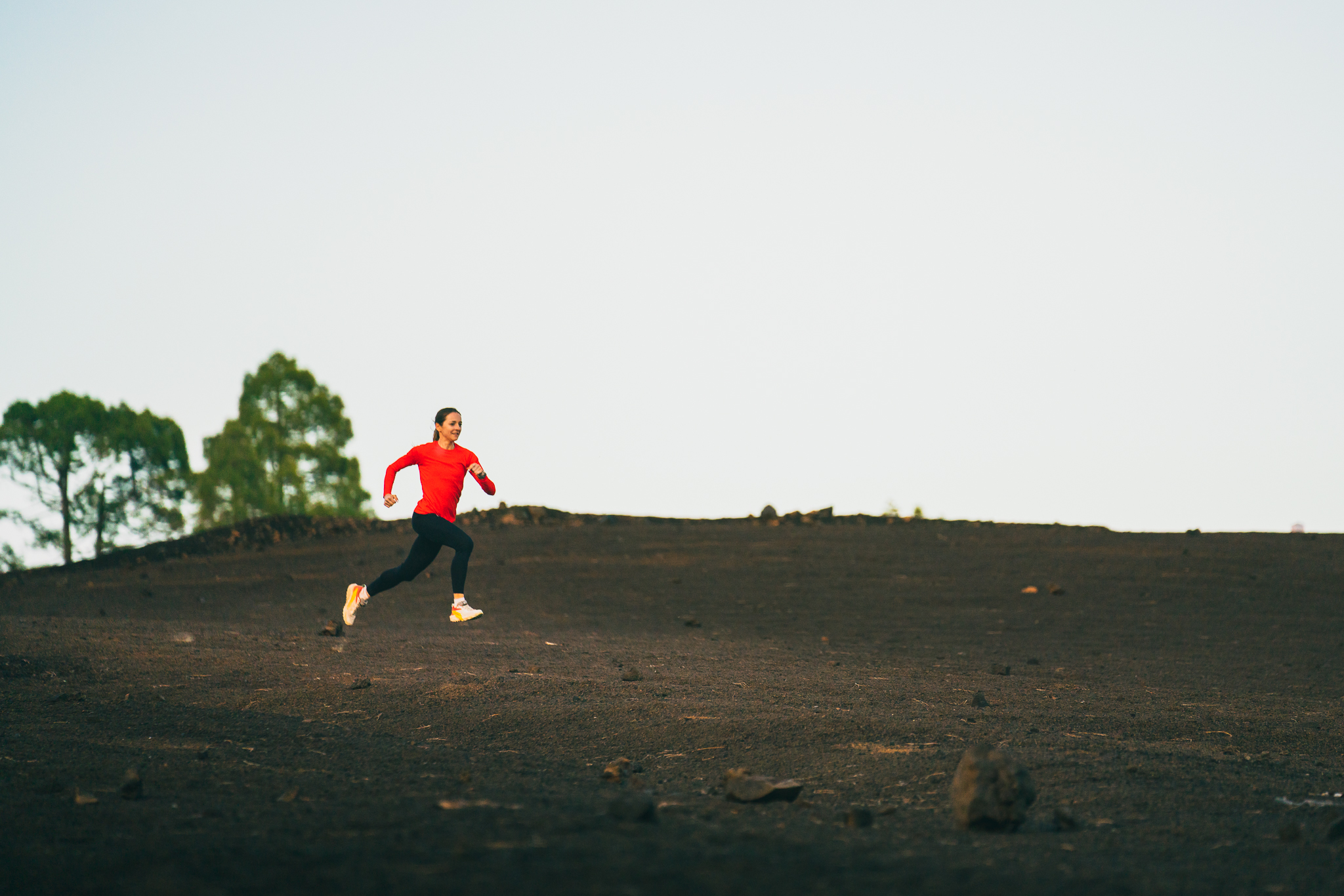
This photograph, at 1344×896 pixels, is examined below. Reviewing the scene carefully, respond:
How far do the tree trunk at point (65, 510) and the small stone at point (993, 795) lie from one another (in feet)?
130

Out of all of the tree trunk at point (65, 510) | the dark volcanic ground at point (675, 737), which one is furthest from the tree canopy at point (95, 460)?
the dark volcanic ground at point (675, 737)

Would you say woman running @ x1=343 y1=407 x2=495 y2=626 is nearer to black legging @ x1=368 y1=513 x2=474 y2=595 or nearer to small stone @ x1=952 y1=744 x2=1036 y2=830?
black legging @ x1=368 y1=513 x2=474 y2=595

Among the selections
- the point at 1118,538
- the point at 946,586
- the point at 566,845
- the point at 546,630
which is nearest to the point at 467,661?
the point at 546,630

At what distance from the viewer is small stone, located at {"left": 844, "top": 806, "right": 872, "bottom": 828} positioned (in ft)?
13.6

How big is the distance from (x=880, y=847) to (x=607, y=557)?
16.3 m

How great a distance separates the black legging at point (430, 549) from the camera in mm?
9914

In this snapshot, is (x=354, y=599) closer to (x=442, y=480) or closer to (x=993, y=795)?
(x=442, y=480)

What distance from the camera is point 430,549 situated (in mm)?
10211

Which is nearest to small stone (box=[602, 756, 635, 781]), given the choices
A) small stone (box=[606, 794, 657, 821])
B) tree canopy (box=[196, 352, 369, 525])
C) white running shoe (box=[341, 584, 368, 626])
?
small stone (box=[606, 794, 657, 821])

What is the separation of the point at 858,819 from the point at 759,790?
0.56 meters

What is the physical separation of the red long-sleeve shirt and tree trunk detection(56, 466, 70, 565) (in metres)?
32.8

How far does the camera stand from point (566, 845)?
3.35m

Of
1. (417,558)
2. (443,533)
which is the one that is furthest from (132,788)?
(417,558)

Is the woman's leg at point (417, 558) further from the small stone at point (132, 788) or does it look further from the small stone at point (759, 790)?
the small stone at point (759, 790)
